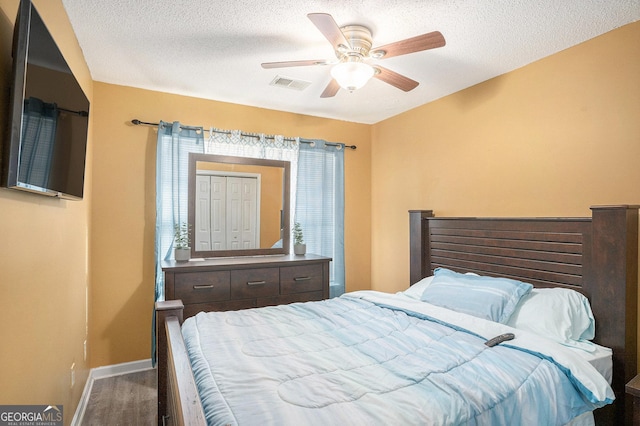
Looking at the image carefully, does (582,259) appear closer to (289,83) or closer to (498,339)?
(498,339)

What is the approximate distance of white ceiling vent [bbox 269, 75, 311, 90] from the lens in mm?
3000

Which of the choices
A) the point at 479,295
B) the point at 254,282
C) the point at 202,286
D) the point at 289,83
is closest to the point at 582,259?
the point at 479,295

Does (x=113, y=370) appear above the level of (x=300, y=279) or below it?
below

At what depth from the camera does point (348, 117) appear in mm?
4125

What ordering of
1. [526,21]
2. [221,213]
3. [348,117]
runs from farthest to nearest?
[348,117], [221,213], [526,21]

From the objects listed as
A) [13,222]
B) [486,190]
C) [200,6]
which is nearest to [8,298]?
[13,222]

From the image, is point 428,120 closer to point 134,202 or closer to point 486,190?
point 486,190

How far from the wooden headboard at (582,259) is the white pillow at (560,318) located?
72mm

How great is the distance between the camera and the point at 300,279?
10.9 feet

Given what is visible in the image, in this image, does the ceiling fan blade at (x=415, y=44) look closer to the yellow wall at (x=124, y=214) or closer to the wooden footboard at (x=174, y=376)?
the wooden footboard at (x=174, y=376)

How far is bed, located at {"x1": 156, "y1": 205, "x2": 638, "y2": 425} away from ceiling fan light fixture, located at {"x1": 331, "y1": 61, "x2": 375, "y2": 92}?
1.48 metres

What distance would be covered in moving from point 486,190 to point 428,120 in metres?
0.99

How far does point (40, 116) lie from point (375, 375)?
5.27ft

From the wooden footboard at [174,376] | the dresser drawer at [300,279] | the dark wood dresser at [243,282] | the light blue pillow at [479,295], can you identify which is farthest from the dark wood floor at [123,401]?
the light blue pillow at [479,295]
